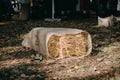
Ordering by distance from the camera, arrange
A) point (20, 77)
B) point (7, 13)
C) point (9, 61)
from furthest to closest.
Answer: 1. point (7, 13)
2. point (9, 61)
3. point (20, 77)

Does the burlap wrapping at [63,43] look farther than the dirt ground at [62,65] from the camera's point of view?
Yes

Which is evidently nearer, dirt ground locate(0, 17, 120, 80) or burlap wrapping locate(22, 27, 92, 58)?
dirt ground locate(0, 17, 120, 80)

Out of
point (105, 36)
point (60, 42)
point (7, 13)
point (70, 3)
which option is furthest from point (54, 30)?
point (70, 3)

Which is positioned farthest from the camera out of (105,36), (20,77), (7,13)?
(7,13)

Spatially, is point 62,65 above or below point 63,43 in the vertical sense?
below

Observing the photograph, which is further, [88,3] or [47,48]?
[88,3]

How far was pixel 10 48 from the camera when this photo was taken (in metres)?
10.2

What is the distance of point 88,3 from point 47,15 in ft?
11.7

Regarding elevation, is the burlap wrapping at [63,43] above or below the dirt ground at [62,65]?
above

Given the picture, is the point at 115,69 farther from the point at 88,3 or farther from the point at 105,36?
the point at 88,3

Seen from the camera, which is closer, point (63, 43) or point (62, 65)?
point (62, 65)

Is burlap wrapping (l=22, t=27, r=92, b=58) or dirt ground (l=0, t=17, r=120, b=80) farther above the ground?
burlap wrapping (l=22, t=27, r=92, b=58)

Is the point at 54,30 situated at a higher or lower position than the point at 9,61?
higher

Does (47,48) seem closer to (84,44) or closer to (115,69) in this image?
(84,44)
